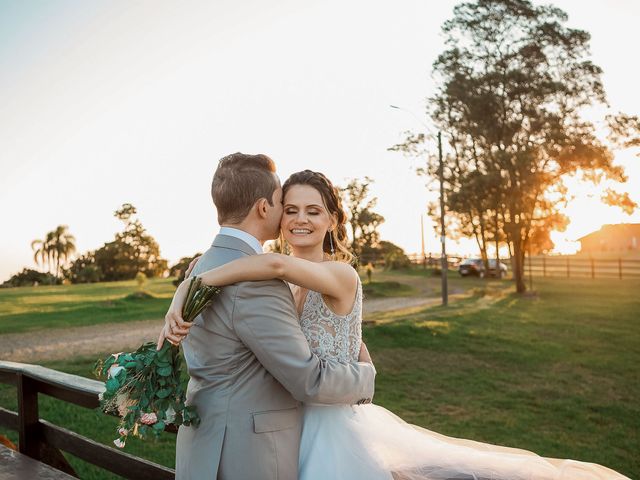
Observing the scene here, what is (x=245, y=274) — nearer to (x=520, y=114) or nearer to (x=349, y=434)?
(x=349, y=434)

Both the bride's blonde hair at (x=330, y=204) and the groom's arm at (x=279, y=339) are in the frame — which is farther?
the bride's blonde hair at (x=330, y=204)

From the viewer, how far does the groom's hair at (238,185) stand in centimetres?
238

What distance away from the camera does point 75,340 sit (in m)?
14.6

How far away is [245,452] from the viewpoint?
2.26 metres

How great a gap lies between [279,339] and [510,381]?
33.6ft

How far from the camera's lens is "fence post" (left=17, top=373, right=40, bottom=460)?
411 centimetres

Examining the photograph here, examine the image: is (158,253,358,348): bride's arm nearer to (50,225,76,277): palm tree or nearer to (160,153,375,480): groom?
(160,153,375,480): groom

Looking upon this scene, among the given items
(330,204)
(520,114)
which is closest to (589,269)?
(520,114)

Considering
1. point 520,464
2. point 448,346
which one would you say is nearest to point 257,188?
point 520,464

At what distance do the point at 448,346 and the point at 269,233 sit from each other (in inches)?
490

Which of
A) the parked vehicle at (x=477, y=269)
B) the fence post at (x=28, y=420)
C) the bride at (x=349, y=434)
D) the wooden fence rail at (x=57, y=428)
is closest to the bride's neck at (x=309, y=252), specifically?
the bride at (x=349, y=434)

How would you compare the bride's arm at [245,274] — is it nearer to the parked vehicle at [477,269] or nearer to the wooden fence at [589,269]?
the wooden fence at [589,269]

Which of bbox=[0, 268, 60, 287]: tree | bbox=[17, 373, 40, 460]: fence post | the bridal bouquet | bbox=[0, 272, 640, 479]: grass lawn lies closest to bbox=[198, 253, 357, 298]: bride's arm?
the bridal bouquet

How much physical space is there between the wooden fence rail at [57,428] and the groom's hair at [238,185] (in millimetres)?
1594
